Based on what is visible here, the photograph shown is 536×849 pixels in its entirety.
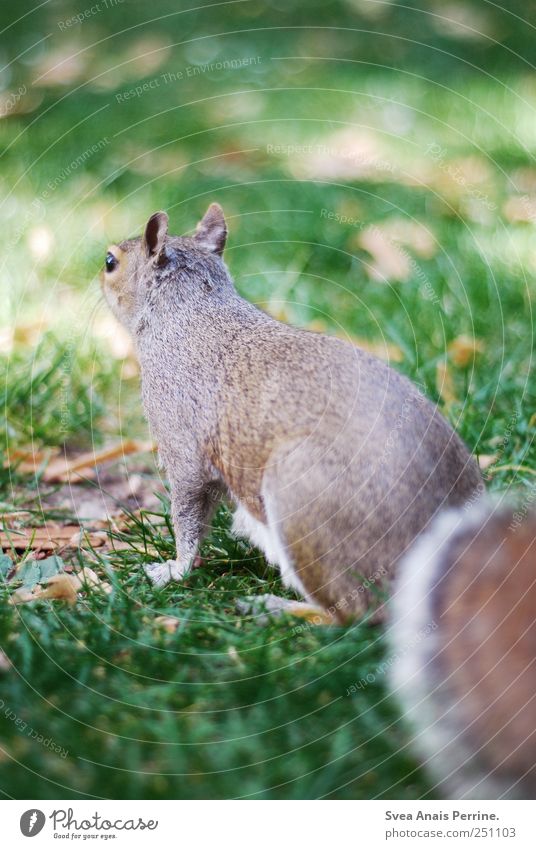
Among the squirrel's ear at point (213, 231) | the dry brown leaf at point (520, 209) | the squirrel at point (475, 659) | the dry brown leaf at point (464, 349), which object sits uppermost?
the dry brown leaf at point (520, 209)

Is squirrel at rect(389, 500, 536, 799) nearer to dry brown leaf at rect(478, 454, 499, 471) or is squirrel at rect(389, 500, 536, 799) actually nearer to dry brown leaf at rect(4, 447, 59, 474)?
dry brown leaf at rect(478, 454, 499, 471)

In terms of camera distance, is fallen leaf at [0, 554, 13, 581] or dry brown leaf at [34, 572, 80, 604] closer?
dry brown leaf at [34, 572, 80, 604]

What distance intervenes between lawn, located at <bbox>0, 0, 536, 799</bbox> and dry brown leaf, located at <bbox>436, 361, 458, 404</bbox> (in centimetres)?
1

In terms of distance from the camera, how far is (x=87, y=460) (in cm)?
317

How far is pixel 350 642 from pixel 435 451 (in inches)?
17.7

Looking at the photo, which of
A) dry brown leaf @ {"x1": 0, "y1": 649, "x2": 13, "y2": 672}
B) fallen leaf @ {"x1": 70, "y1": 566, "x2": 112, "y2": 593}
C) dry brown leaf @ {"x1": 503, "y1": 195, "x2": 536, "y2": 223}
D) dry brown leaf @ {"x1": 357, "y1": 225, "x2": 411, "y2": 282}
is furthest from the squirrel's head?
dry brown leaf @ {"x1": 503, "y1": 195, "x2": 536, "y2": 223}

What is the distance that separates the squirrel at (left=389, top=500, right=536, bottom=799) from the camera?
1523 millimetres

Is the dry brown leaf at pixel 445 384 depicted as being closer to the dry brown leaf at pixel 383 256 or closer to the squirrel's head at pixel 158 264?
the dry brown leaf at pixel 383 256

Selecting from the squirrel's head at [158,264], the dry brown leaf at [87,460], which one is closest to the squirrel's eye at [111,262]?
the squirrel's head at [158,264]

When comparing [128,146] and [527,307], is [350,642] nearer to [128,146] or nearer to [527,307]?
[527,307]

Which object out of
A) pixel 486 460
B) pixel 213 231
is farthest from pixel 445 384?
pixel 213 231

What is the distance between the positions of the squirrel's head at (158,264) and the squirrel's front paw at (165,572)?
69cm

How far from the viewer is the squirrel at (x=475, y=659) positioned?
5.00ft

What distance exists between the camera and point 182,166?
15.6 feet
